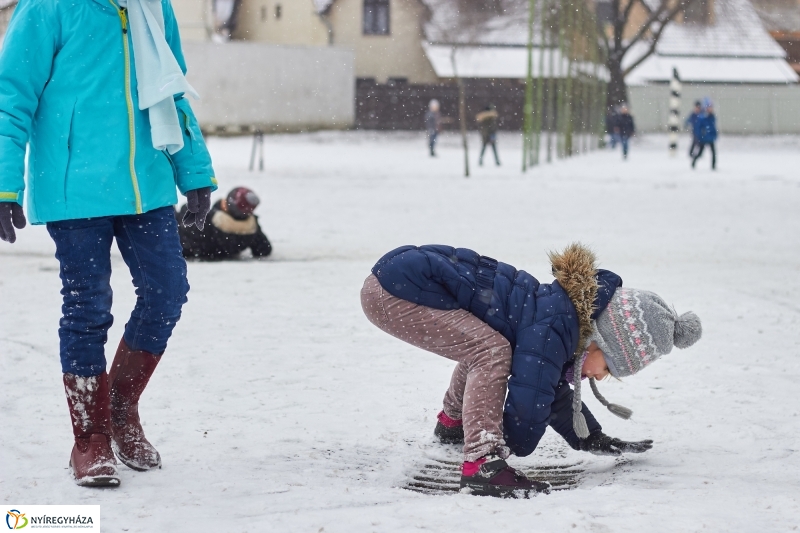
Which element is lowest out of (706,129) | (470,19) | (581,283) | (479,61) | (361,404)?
(361,404)

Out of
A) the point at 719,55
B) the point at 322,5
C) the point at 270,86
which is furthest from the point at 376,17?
the point at 719,55

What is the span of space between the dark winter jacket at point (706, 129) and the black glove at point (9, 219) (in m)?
19.2

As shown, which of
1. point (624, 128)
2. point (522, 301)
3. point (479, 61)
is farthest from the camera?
point (479, 61)

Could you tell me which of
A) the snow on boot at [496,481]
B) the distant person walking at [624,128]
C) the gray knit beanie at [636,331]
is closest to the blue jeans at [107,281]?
the snow on boot at [496,481]

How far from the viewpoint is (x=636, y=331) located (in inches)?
114

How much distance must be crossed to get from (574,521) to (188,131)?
60.1 inches

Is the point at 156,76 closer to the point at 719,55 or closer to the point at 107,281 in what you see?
the point at 107,281

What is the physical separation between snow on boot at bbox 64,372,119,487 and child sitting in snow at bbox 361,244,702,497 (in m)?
0.81

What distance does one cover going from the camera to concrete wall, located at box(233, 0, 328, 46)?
4228 centimetres

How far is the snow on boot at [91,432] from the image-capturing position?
2.77 metres

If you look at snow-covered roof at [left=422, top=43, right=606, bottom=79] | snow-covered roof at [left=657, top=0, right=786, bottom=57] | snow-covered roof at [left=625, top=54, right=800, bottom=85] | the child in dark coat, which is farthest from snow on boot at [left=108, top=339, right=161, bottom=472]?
snow-covered roof at [left=657, top=0, right=786, bottom=57]

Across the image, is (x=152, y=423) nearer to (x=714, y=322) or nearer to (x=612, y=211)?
(x=714, y=322)

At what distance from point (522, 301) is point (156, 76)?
1.20m

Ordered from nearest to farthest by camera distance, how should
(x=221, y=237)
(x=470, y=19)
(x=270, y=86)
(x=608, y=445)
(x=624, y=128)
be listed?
(x=608, y=445), (x=221, y=237), (x=624, y=128), (x=270, y=86), (x=470, y=19)
